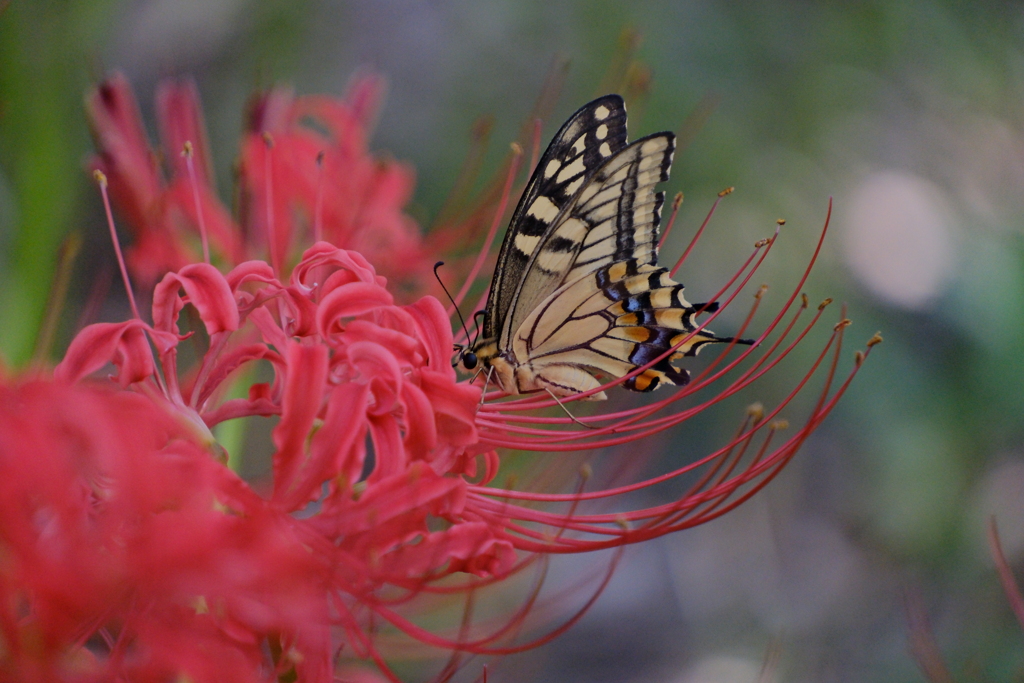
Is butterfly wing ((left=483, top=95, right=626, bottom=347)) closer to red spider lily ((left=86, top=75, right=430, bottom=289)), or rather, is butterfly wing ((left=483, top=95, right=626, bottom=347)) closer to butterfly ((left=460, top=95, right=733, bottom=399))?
butterfly ((left=460, top=95, right=733, bottom=399))

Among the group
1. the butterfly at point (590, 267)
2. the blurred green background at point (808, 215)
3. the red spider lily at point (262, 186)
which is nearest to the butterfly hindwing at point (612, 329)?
the butterfly at point (590, 267)

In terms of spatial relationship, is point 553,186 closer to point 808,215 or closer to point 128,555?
point 128,555

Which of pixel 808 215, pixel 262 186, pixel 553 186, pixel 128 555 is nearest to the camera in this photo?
pixel 128 555

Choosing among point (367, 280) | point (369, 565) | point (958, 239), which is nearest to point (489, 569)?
point (369, 565)

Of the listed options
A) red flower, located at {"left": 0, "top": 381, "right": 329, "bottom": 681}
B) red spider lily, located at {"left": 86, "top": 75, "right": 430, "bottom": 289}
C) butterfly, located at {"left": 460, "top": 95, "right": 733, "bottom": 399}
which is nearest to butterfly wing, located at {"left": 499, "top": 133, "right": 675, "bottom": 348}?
butterfly, located at {"left": 460, "top": 95, "right": 733, "bottom": 399}

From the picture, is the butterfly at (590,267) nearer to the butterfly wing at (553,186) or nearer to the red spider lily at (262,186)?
the butterfly wing at (553,186)

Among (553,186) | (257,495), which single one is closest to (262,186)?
(553,186)

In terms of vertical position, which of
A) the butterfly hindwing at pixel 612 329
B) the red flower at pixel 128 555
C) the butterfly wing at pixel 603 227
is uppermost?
the butterfly wing at pixel 603 227
